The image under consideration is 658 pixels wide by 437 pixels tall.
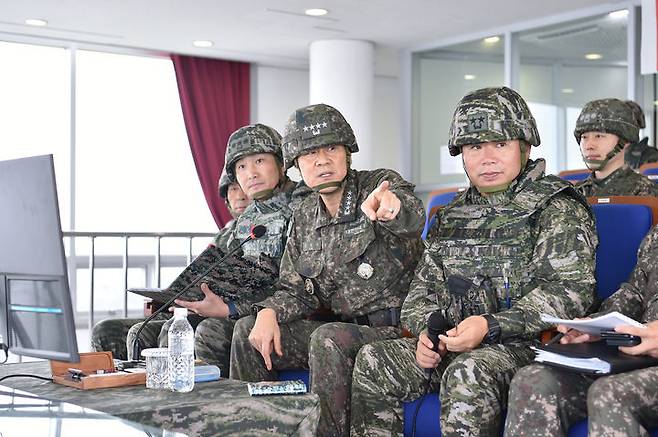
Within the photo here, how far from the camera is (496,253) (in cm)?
271

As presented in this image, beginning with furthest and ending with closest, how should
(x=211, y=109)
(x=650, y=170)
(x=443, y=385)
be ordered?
(x=211, y=109) → (x=650, y=170) → (x=443, y=385)

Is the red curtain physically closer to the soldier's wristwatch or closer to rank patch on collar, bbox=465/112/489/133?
rank patch on collar, bbox=465/112/489/133

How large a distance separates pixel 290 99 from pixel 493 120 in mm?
8003

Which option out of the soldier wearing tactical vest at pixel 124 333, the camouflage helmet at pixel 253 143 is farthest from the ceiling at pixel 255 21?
the soldier wearing tactical vest at pixel 124 333

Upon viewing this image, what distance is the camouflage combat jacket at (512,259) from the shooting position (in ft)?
8.33

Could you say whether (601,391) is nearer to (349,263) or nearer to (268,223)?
(349,263)

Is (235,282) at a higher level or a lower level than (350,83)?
lower

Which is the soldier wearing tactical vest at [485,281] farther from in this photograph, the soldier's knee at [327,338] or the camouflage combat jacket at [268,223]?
the camouflage combat jacket at [268,223]

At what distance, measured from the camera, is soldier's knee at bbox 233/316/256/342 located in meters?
3.16

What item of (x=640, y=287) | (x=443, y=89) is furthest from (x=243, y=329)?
(x=443, y=89)

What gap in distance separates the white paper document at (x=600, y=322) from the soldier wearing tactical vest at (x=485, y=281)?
0.22m

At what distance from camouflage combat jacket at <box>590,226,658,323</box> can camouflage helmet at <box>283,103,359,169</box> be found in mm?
1091

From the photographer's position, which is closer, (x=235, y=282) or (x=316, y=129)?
(x=316, y=129)

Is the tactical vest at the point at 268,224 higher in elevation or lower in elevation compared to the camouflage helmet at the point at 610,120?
lower
